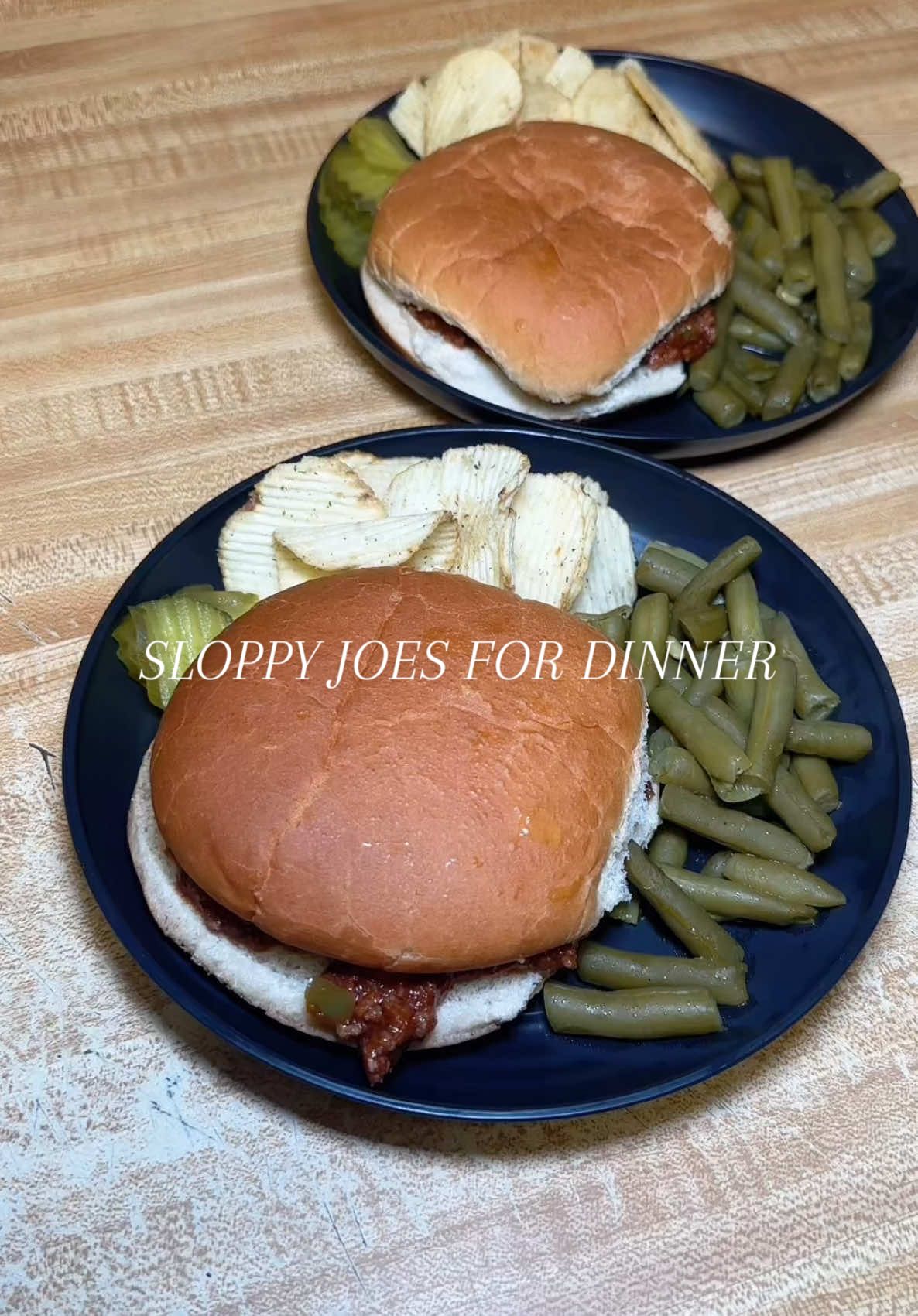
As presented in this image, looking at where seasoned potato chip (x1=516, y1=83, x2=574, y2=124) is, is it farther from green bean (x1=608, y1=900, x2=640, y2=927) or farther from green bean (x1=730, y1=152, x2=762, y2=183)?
green bean (x1=608, y1=900, x2=640, y2=927)

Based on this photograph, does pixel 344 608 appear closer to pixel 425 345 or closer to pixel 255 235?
pixel 425 345

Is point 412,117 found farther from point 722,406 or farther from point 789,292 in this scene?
point 722,406

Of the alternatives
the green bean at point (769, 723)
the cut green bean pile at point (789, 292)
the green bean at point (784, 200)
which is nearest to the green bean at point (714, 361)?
the cut green bean pile at point (789, 292)

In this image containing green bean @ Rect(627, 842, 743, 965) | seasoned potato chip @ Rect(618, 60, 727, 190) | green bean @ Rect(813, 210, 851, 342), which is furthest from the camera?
seasoned potato chip @ Rect(618, 60, 727, 190)

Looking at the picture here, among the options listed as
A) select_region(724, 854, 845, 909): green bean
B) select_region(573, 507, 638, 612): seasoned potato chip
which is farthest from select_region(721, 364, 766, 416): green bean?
select_region(724, 854, 845, 909): green bean

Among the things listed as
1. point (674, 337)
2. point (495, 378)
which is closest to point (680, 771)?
point (495, 378)
